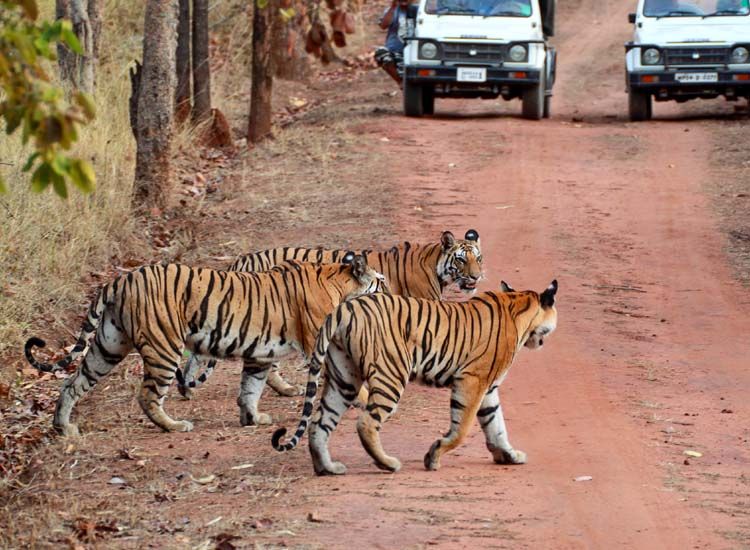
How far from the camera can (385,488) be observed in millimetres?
7000

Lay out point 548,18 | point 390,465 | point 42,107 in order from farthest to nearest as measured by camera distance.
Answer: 1. point 548,18
2. point 390,465
3. point 42,107

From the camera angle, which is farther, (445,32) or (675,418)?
(445,32)

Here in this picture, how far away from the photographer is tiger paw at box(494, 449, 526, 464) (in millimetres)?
7516

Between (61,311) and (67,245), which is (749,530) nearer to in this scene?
(61,311)

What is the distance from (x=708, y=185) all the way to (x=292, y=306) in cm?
952

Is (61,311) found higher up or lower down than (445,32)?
lower down

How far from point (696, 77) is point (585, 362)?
438 inches

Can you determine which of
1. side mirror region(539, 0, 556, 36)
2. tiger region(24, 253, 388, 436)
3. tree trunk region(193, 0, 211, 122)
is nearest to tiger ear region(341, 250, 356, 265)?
tiger region(24, 253, 388, 436)

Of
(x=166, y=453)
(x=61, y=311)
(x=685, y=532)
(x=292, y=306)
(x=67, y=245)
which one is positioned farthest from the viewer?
(x=67, y=245)

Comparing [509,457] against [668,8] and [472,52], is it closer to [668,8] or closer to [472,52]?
[472,52]

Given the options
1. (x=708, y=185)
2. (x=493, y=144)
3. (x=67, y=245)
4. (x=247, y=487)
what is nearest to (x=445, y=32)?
(x=493, y=144)

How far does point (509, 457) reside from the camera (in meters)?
7.52

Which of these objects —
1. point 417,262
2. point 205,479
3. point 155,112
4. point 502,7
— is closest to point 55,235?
point 155,112

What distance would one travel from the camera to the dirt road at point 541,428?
21.3 feet
